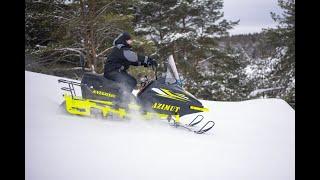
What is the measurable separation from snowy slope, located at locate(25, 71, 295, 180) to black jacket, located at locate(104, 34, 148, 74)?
0.77 m

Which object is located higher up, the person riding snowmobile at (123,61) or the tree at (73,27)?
the tree at (73,27)

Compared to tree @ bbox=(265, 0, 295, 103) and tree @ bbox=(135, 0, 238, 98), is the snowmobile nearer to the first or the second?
tree @ bbox=(135, 0, 238, 98)

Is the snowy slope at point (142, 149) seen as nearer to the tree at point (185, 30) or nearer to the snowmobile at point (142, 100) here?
the snowmobile at point (142, 100)

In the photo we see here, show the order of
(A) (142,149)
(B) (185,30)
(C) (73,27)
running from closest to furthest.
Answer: (A) (142,149) → (C) (73,27) → (B) (185,30)

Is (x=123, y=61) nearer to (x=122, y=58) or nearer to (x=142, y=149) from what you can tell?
(x=122, y=58)

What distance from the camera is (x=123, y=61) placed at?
4.95 m

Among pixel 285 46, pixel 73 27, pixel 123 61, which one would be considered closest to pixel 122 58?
pixel 123 61

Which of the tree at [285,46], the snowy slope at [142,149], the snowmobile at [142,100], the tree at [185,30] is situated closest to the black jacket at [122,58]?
the snowmobile at [142,100]

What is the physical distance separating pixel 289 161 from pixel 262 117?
6.31 feet

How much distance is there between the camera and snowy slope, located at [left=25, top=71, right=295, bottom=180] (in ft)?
11.2

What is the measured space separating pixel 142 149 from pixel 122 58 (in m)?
1.52

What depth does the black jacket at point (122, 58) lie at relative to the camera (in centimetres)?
491
